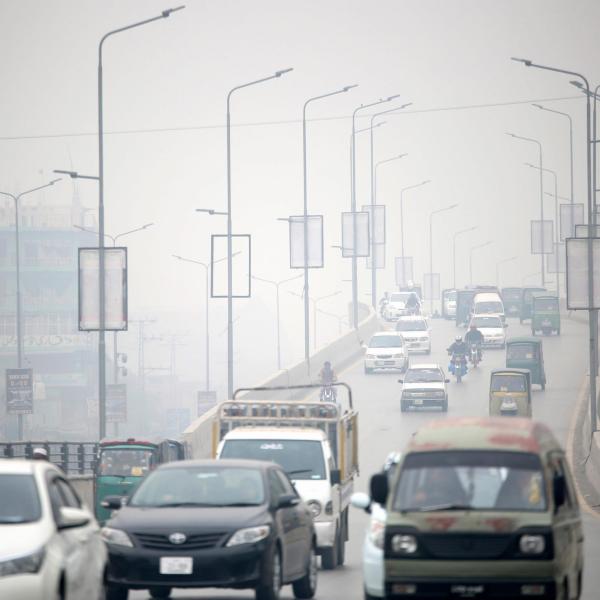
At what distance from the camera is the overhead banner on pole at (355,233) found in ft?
277

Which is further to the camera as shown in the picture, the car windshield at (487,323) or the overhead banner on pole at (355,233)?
the overhead banner on pole at (355,233)

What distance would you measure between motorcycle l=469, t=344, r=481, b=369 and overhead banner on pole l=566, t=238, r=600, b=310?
2314 cm

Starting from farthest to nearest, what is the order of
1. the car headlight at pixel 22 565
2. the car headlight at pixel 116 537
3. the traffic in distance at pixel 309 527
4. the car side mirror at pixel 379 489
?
the car headlight at pixel 116 537 < the car side mirror at pixel 379 489 < the traffic in distance at pixel 309 527 < the car headlight at pixel 22 565

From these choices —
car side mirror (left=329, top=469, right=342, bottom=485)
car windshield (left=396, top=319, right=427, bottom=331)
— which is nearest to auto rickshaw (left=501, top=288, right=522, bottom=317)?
car windshield (left=396, top=319, right=427, bottom=331)

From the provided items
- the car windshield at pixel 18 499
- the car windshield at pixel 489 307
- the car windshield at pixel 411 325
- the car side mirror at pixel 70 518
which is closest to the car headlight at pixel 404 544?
the car side mirror at pixel 70 518

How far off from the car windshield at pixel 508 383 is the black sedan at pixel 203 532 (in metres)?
36.1

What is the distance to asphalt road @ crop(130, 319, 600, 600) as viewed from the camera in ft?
69.1

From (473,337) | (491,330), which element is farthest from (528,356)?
(491,330)

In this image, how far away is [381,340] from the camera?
7119 cm

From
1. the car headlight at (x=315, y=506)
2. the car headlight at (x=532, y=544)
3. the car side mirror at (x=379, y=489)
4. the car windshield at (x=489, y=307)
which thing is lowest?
the car headlight at (x=315, y=506)

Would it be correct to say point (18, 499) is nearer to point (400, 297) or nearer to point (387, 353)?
point (387, 353)

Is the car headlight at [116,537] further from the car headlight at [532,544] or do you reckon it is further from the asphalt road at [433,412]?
the car headlight at [532,544]

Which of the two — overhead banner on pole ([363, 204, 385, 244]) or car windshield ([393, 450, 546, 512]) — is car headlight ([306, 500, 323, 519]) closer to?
car windshield ([393, 450, 546, 512])

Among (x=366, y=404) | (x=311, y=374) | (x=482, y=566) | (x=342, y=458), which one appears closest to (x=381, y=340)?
(x=311, y=374)
